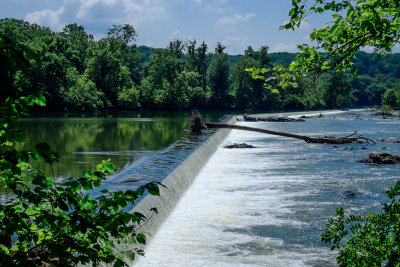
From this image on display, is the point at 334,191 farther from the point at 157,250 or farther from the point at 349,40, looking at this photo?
the point at 349,40

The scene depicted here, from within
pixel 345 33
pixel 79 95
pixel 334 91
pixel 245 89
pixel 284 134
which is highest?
pixel 245 89

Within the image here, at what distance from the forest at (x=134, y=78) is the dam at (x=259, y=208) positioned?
35.8 meters

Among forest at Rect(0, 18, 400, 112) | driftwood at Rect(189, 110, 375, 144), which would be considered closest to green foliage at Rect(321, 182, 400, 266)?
driftwood at Rect(189, 110, 375, 144)

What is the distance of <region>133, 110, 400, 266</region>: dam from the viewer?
8203mm

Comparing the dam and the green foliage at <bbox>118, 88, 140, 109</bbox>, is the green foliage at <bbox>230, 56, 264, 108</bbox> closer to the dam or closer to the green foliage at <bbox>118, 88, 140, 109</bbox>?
the green foliage at <bbox>118, 88, 140, 109</bbox>

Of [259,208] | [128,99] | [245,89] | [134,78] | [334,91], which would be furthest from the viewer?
[334,91]

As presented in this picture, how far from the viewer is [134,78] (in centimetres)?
11669

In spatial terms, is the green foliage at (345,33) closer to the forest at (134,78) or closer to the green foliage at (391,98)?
the forest at (134,78)

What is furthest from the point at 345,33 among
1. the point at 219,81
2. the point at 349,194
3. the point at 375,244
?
the point at 219,81

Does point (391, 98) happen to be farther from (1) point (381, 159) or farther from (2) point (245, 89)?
(1) point (381, 159)

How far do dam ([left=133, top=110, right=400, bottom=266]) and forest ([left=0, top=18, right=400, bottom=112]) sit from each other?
1409 inches

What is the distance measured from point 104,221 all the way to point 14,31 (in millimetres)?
87375

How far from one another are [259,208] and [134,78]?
355 ft

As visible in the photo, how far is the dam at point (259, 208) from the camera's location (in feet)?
26.9
